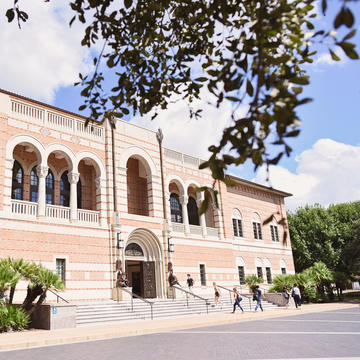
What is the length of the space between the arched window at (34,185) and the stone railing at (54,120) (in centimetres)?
280

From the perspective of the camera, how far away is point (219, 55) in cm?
593

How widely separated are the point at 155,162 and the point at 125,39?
20.9m

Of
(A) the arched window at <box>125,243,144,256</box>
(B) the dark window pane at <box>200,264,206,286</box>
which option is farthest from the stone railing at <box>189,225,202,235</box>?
(A) the arched window at <box>125,243,144,256</box>

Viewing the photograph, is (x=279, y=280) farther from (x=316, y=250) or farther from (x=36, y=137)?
(x=36, y=137)

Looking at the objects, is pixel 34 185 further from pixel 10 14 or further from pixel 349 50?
A: pixel 349 50

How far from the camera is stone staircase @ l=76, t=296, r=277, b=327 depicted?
706 inches

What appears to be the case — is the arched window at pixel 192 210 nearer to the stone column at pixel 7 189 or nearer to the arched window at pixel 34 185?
the arched window at pixel 34 185

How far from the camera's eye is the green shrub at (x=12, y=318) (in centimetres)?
1438

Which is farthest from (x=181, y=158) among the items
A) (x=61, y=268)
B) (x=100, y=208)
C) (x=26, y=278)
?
(x=26, y=278)

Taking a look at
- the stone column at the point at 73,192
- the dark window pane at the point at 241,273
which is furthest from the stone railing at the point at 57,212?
the dark window pane at the point at 241,273

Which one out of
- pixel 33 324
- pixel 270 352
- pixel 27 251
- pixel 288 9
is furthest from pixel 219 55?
pixel 27 251

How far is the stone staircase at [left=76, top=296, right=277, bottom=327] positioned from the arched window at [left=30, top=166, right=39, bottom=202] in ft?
21.9

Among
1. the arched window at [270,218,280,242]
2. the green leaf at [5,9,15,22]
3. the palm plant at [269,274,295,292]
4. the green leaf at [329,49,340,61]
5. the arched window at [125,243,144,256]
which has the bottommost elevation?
the palm plant at [269,274,295,292]

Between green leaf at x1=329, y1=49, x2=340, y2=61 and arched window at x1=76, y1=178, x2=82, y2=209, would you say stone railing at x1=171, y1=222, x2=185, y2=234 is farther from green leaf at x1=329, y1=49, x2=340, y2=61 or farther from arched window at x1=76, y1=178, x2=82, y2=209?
green leaf at x1=329, y1=49, x2=340, y2=61
